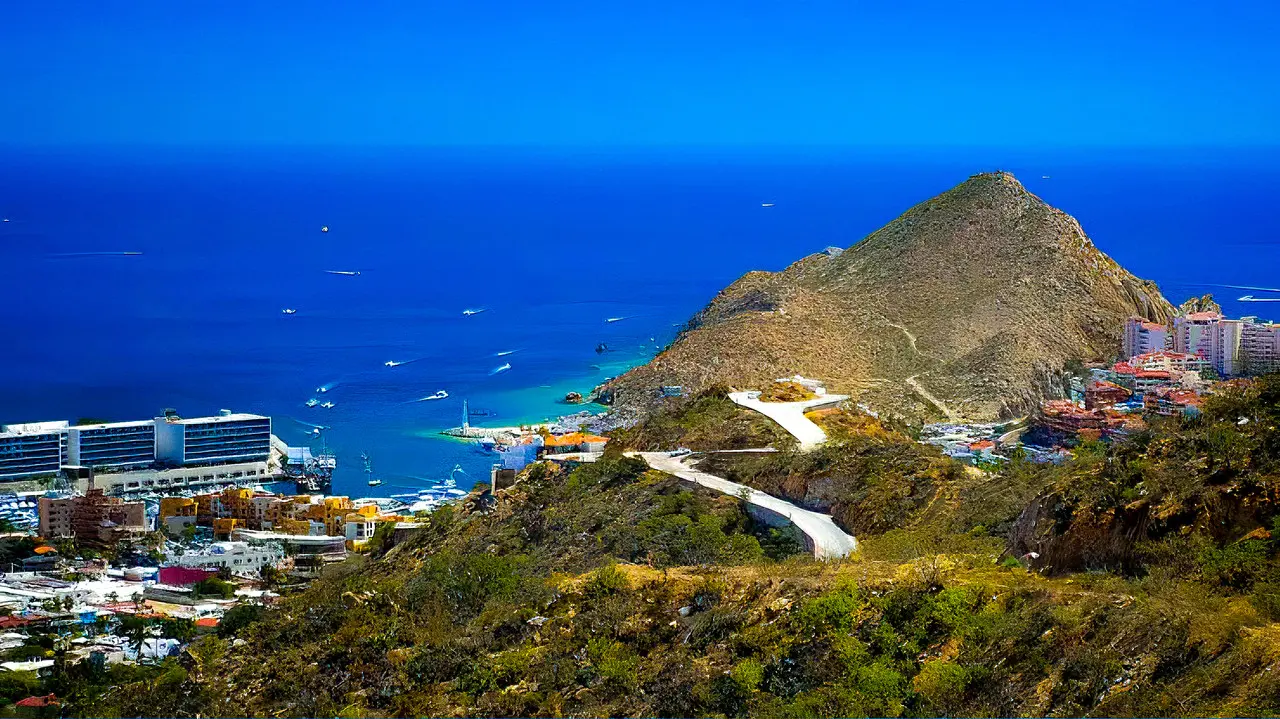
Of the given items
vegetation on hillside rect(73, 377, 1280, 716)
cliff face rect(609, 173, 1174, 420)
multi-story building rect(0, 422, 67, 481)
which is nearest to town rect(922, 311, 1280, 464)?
cliff face rect(609, 173, 1174, 420)

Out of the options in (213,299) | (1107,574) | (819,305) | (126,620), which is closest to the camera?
(1107,574)

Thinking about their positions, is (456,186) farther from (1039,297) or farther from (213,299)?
(1039,297)

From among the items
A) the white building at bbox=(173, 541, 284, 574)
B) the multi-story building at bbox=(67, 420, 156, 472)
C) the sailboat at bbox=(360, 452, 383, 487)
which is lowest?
the white building at bbox=(173, 541, 284, 574)

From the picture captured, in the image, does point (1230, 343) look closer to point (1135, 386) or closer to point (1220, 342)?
point (1220, 342)


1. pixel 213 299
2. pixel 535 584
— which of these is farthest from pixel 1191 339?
pixel 213 299

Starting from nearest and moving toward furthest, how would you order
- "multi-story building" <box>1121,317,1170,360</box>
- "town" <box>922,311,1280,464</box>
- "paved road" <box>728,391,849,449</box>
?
1. "paved road" <box>728,391,849,449</box>
2. "town" <box>922,311,1280,464</box>
3. "multi-story building" <box>1121,317,1170,360</box>

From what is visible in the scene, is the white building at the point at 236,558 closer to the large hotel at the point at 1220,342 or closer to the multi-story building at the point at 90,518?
the multi-story building at the point at 90,518

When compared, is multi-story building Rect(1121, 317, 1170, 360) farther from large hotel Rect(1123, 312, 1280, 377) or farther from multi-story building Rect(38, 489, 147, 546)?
multi-story building Rect(38, 489, 147, 546)
